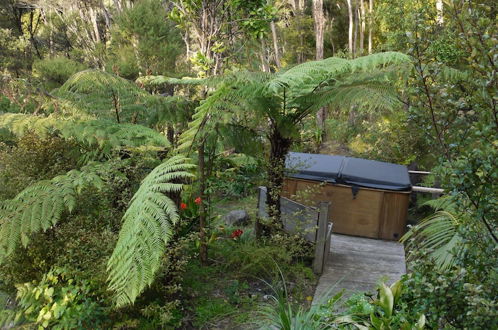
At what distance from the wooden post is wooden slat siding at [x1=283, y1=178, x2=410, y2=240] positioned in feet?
5.39

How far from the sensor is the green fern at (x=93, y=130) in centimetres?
351

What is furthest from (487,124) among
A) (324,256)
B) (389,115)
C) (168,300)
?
(389,115)

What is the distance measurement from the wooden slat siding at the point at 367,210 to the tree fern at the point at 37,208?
3.75 m

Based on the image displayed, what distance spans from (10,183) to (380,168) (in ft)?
16.9

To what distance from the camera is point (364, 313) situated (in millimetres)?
2920

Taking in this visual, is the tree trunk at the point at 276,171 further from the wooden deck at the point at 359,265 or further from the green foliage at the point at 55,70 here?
the green foliage at the point at 55,70

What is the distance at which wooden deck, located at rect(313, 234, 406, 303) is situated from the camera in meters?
4.39

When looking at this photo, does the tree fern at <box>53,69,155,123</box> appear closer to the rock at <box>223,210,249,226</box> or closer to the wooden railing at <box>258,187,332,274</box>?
the wooden railing at <box>258,187,332,274</box>

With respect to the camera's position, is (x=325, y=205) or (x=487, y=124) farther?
(x=325, y=205)

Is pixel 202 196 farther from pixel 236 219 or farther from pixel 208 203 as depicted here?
pixel 236 219

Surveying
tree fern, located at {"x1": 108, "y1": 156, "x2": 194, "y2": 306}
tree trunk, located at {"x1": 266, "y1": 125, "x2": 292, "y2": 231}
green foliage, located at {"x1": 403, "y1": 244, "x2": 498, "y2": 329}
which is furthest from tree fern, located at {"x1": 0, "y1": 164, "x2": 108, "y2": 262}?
green foliage, located at {"x1": 403, "y1": 244, "x2": 498, "y2": 329}

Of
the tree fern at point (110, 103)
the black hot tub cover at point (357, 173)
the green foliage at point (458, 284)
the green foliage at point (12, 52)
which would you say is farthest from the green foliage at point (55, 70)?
the green foliage at point (458, 284)

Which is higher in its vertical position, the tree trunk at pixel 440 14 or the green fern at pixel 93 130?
the tree trunk at pixel 440 14

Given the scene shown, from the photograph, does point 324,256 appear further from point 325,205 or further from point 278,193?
point 278,193
